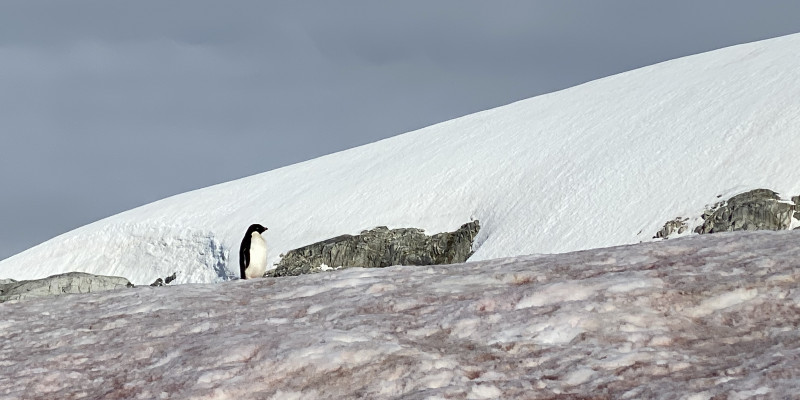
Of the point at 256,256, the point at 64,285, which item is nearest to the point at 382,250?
the point at 64,285

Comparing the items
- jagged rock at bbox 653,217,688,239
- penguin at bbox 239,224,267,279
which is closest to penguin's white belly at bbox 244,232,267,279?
penguin at bbox 239,224,267,279

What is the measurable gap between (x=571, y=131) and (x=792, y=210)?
1992 centimetres

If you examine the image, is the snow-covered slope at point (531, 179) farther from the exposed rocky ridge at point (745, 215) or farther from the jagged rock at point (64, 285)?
the jagged rock at point (64, 285)

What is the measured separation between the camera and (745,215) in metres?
42.7

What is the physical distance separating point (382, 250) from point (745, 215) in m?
18.1

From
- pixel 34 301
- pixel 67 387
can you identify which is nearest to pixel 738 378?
pixel 67 387

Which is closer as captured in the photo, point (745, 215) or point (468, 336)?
point (468, 336)

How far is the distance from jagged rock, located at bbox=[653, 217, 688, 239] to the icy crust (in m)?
35.0

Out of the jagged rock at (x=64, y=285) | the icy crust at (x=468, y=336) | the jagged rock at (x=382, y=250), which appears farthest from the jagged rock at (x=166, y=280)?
the icy crust at (x=468, y=336)

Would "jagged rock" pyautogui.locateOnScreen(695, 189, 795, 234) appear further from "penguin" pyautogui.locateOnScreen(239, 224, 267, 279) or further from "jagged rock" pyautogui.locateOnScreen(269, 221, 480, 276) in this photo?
"penguin" pyautogui.locateOnScreen(239, 224, 267, 279)

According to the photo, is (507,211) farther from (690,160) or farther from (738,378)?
(738,378)

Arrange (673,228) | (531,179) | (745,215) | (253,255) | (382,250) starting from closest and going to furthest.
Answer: (253,255), (745,215), (673,228), (382,250), (531,179)

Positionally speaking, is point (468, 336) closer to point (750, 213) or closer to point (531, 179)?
point (750, 213)

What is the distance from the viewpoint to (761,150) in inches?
1898
